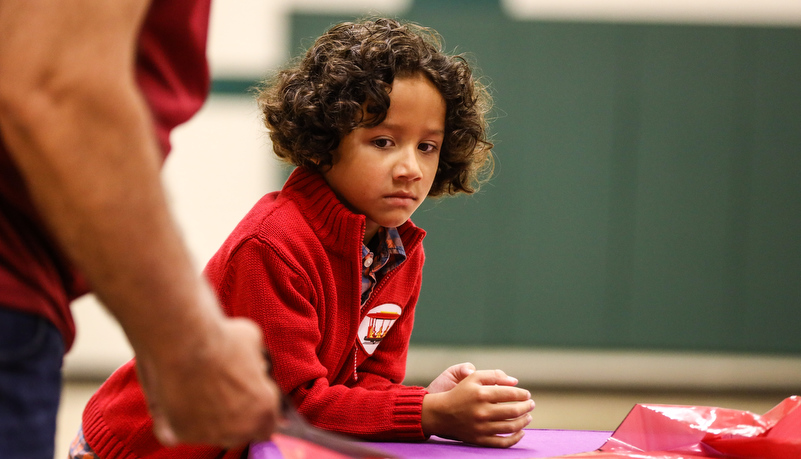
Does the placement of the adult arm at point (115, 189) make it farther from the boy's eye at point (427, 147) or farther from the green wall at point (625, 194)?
the green wall at point (625, 194)

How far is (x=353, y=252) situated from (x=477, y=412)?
283 mm

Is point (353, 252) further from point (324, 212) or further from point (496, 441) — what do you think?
point (496, 441)

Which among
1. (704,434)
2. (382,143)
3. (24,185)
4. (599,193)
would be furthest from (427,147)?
(599,193)

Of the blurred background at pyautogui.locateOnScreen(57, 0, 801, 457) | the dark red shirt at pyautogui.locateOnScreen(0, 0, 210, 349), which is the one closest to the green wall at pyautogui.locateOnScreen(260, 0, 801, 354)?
the blurred background at pyautogui.locateOnScreen(57, 0, 801, 457)

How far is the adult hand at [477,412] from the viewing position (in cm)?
92

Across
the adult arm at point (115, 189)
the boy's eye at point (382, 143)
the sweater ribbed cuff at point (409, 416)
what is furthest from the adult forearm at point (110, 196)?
the boy's eye at point (382, 143)

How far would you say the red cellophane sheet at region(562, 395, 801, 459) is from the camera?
83 centimetres

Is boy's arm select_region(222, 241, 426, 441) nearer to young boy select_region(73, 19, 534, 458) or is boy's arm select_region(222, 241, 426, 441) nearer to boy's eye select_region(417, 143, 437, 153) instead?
young boy select_region(73, 19, 534, 458)

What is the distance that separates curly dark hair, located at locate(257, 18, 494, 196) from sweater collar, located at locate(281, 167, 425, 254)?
0.05 meters

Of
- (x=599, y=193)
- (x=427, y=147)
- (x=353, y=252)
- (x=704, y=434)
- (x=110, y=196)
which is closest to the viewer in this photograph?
(x=110, y=196)

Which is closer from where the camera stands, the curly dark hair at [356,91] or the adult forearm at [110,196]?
the adult forearm at [110,196]

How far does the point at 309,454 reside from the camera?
668mm

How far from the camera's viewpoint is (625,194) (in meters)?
3.42

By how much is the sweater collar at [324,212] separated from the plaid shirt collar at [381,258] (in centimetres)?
9
